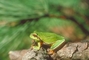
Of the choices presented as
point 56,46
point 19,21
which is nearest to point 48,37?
point 56,46

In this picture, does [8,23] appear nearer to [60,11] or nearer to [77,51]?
[60,11]

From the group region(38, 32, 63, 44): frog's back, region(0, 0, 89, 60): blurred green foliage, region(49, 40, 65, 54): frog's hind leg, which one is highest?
region(0, 0, 89, 60): blurred green foliage

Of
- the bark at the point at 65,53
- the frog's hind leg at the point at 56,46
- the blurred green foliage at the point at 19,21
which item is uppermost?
the blurred green foliage at the point at 19,21

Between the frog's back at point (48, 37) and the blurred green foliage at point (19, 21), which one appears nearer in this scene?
the frog's back at point (48, 37)

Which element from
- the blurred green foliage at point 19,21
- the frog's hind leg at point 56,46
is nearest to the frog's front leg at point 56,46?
the frog's hind leg at point 56,46

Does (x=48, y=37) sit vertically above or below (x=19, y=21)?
below

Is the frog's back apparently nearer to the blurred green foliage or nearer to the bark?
the bark

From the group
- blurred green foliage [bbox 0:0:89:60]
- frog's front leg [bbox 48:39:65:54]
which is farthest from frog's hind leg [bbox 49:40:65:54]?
blurred green foliage [bbox 0:0:89:60]

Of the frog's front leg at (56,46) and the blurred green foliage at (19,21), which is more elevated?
the blurred green foliage at (19,21)

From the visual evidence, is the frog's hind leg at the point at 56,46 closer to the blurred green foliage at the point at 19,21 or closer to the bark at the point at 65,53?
the bark at the point at 65,53

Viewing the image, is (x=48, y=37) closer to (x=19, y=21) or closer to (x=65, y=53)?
(x=65, y=53)

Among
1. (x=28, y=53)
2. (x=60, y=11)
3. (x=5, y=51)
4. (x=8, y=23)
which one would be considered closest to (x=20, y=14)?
(x=8, y=23)
